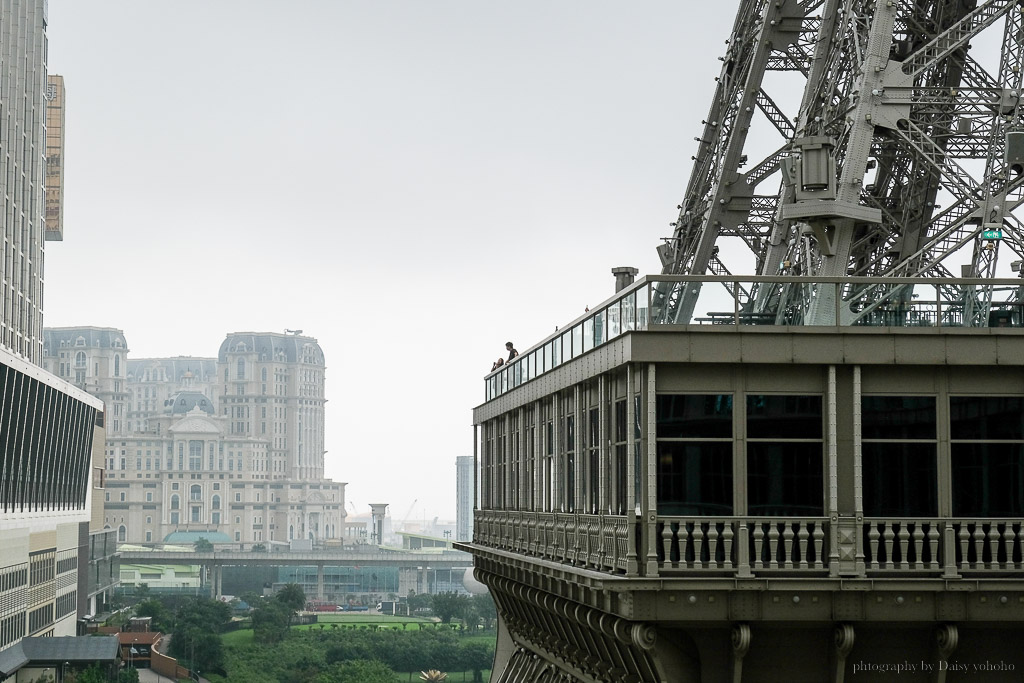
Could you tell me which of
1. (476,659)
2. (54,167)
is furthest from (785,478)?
(54,167)

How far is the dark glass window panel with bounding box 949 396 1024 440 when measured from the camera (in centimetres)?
2364

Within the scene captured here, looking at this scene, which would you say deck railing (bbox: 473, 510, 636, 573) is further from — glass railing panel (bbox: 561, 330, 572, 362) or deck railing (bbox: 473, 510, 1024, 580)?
glass railing panel (bbox: 561, 330, 572, 362)

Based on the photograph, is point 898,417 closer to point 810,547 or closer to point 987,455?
point 987,455

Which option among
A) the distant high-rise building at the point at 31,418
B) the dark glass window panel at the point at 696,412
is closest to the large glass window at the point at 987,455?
the dark glass window panel at the point at 696,412

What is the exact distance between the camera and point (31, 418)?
4562 inches

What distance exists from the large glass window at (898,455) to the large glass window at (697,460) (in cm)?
204

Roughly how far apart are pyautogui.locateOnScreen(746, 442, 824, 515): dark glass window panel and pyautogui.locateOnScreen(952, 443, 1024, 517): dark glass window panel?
2088 mm

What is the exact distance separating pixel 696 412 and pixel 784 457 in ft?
4.77

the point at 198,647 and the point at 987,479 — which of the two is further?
the point at 198,647

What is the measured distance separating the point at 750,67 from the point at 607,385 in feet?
70.5

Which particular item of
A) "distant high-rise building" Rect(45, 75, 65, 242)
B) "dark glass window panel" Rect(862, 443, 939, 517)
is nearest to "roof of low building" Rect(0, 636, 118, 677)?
"distant high-rise building" Rect(45, 75, 65, 242)

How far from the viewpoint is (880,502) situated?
77.0 feet

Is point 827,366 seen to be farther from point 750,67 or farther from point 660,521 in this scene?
point 750,67

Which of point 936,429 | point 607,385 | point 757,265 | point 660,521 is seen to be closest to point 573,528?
point 607,385
